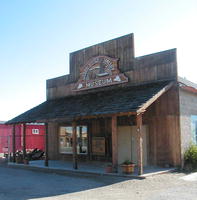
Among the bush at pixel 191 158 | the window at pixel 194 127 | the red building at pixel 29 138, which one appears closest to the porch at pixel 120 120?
the bush at pixel 191 158

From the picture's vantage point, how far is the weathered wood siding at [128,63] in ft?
47.5

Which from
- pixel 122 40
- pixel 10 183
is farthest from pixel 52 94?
pixel 10 183

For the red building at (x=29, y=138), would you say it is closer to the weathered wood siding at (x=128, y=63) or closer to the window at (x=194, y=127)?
the weathered wood siding at (x=128, y=63)

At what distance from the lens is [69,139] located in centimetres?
1855

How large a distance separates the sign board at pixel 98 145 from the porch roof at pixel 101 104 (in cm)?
229

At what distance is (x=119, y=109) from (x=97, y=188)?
359 centimetres

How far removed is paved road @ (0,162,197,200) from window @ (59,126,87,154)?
5.11 metres

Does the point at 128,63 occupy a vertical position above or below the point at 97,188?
above

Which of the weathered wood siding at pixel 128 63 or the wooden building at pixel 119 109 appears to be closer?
the wooden building at pixel 119 109

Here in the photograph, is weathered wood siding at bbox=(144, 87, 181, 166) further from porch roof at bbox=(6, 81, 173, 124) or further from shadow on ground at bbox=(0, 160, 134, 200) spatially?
shadow on ground at bbox=(0, 160, 134, 200)

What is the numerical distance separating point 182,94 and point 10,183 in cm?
880

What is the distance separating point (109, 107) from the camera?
43.4 ft

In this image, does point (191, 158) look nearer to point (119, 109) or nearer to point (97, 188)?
point (119, 109)

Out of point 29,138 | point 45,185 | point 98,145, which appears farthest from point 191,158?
point 29,138
